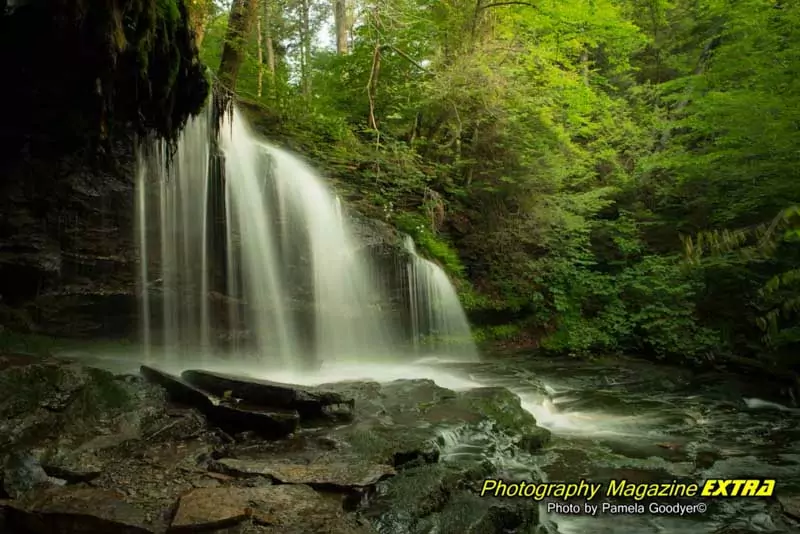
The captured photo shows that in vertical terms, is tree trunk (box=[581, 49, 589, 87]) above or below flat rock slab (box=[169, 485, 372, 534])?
above

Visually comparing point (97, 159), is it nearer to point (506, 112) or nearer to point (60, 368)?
point (60, 368)

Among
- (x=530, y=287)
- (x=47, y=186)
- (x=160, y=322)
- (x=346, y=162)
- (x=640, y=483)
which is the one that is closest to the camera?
(x=640, y=483)

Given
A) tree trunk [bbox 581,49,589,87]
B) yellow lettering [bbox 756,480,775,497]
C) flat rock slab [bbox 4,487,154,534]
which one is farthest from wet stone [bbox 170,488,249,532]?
tree trunk [bbox 581,49,589,87]

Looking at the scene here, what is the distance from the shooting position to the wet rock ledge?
121 inches

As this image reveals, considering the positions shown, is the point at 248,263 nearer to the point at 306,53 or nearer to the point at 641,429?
the point at 641,429

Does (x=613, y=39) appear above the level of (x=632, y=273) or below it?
above

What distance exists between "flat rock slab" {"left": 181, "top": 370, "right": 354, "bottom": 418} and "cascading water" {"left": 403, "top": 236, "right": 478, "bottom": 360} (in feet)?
19.1

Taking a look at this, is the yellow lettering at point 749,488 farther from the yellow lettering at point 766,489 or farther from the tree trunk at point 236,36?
the tree trunk at point 236,36

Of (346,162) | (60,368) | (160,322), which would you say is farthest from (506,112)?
(60,368)

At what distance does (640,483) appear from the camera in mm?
4727

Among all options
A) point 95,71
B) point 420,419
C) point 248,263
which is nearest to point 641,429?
point 420,419

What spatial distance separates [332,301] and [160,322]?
10.1 feet

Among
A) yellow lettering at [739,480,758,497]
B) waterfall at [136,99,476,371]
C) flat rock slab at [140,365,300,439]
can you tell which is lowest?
yellow lettering at [739,480,758,497]

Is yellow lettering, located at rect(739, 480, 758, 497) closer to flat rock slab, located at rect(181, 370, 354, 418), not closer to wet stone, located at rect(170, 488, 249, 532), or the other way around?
flat rock slab, located at rect(181, 370, 354, 418)
